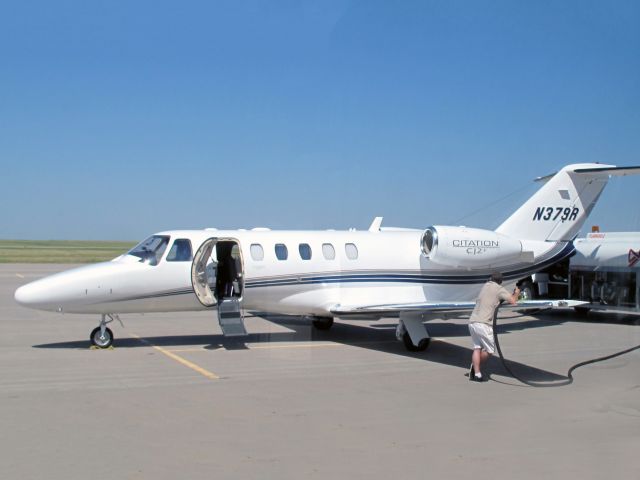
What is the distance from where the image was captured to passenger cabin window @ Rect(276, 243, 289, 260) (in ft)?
47.6

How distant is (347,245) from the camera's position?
15.3 m

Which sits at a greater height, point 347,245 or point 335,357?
point 347,245

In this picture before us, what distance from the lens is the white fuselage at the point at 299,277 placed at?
1303 cm

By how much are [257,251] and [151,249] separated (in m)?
2.16

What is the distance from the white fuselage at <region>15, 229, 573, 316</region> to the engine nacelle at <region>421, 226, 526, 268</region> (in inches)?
3.9

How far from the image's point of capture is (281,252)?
14.6 m

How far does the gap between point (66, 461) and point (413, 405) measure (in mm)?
4386

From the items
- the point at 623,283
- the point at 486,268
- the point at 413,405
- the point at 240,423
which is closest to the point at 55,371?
the point at 240,423

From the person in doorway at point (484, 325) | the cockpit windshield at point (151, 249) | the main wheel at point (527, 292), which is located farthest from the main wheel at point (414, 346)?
the main wheel at point (527, 292)

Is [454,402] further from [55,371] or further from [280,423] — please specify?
[55,371]

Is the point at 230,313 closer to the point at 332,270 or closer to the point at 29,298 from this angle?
the point at 332,270

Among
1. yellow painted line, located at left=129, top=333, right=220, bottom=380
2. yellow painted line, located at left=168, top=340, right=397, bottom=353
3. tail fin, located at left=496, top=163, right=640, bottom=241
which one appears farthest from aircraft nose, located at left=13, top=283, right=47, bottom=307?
tail fin, located at left=496, top=163, right=640, bottom=241

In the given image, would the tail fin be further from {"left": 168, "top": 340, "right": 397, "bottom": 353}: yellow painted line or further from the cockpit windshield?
the cockpit windshield

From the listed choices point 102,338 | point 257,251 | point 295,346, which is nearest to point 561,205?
point 295,346
